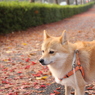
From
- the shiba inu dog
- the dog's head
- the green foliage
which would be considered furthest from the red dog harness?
the green foliage

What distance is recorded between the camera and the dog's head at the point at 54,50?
380 cm

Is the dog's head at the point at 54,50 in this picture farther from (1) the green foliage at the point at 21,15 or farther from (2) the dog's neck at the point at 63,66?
(1) the green foliage at the point at 21,15

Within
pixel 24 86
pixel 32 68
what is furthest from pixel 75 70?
pixel 32 68

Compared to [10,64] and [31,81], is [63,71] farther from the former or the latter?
[10,64]

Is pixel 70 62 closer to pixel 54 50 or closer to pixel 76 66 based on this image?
pixel 76 66

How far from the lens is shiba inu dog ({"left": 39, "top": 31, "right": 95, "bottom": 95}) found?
378 cm

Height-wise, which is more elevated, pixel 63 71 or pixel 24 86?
pixel 63 71

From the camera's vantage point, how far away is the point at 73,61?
383cm

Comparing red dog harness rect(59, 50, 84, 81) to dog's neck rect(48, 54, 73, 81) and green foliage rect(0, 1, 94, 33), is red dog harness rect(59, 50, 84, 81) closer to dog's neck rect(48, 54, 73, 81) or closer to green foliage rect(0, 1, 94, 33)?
dog's neck rect(48, 54, 73, 81)

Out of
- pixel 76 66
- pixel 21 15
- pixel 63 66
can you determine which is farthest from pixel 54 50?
pixel 21 15

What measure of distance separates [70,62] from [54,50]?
38 centimetres

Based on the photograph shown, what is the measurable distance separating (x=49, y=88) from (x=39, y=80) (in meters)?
0.67

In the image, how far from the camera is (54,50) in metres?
3.90

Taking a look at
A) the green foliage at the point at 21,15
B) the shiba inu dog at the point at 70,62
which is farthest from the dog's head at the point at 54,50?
the green foliage at the point at 21,15
